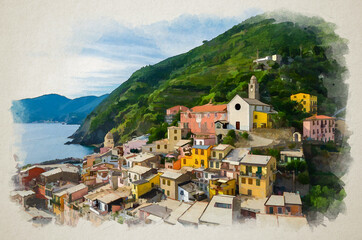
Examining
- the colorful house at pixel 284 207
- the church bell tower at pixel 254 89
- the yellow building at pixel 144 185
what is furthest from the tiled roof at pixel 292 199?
the church bell tower at pixel 254 89

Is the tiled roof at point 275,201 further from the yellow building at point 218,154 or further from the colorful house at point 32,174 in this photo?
Answer: the colorful house at point 32,174

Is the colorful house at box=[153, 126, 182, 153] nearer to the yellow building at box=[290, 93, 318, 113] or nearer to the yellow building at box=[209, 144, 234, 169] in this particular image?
the yellow building at box=[209, 144, 234, 169]

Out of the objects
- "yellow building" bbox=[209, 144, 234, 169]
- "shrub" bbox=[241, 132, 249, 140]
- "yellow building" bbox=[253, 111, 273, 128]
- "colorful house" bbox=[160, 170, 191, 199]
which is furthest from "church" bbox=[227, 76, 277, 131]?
"colorful house" bbox=[160, 170, 191, 199]

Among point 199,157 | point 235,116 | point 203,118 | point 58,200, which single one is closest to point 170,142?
point 203,118

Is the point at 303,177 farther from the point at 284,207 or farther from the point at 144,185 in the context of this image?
the point at 144,185

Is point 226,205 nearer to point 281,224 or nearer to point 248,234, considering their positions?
point 248,234

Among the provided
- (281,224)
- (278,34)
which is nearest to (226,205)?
(281,224)
